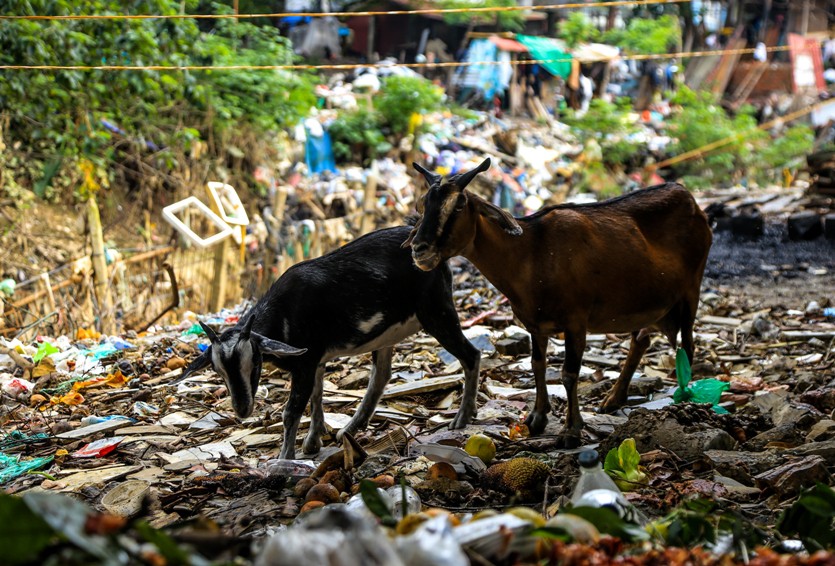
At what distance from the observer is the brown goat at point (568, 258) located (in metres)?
5.53

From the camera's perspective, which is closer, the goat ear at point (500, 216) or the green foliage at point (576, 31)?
the goat ear at point (500, 216)

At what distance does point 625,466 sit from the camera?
4.80 meters

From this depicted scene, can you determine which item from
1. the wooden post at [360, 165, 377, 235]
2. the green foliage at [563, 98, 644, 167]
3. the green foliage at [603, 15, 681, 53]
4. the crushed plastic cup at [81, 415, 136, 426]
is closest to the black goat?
the crushed plastic cup at [81, 415, 136, 426]

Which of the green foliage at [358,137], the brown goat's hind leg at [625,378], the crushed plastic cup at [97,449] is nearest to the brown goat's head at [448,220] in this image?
the brown goat's hind leg at [625,378]

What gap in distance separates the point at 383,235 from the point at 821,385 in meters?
3.76

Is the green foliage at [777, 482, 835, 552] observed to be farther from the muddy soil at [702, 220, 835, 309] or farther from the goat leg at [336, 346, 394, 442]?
the muddy soil at [702, 220, 835, 309]

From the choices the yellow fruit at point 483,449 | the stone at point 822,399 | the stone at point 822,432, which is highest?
the stone at point 822,432

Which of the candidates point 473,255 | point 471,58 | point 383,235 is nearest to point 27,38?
point 383,235

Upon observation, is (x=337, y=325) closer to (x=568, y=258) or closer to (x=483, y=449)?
(x=483, y=449)

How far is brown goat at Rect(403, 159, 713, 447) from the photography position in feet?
18.1

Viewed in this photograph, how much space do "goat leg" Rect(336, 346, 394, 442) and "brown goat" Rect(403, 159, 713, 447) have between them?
1.09 metres

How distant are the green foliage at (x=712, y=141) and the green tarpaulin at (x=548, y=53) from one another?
→ 15.6 feet

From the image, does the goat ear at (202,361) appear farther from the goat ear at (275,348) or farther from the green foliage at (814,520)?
the green foliage at (814,520)

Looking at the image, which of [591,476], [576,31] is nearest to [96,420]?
[591,476]
